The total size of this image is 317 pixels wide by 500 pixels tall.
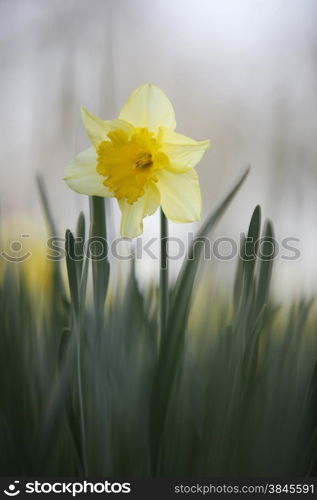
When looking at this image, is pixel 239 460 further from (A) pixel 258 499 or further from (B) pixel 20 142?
(B) pixel 20 142

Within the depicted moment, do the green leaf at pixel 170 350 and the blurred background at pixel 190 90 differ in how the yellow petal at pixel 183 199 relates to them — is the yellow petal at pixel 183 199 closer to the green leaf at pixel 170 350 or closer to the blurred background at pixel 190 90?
the green leaf at pixel 170 350

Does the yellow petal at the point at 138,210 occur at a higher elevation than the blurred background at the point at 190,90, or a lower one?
lower

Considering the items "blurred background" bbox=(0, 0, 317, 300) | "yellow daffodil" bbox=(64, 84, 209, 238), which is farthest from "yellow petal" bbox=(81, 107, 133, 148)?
"blurred background" bbox=(0, 0, 317, 300)

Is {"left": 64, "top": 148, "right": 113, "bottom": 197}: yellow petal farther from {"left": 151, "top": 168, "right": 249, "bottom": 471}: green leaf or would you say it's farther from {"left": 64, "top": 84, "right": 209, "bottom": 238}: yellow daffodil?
{"left": 151, "top": 168, "right": 249, "bottom": 471}: green leaf

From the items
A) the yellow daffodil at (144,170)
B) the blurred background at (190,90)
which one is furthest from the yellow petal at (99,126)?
the blurred background at (190,90)

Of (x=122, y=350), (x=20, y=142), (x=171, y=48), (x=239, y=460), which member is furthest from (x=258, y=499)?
(x=171, y=48)

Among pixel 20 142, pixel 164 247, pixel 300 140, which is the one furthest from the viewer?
pixel 20 142
